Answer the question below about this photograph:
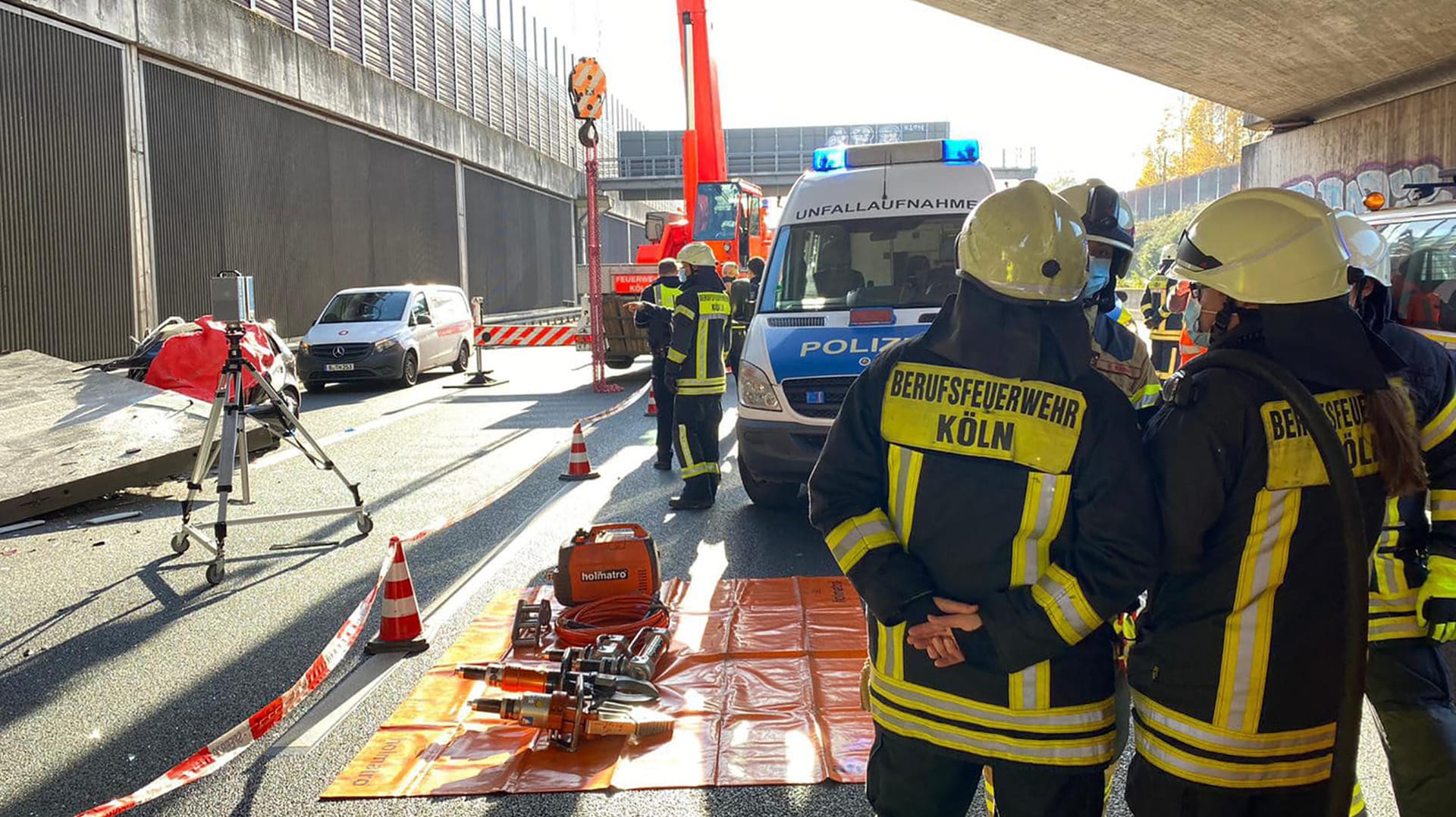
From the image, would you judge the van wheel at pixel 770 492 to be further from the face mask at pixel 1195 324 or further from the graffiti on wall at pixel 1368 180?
the graffiti on wall at pixel 1368 180

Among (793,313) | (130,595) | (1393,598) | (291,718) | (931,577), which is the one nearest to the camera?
(931,577)

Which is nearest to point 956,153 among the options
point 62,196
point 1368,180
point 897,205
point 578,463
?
point 897,205

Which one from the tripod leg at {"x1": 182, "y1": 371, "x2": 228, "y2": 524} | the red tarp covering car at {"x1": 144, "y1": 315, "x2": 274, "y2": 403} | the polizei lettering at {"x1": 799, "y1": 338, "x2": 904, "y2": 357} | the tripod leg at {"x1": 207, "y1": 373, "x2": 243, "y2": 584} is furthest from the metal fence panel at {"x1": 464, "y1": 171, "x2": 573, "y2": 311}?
the polizei lettering at {"x1": 799, "y1": 338, "x2": 904, "y2": 357}

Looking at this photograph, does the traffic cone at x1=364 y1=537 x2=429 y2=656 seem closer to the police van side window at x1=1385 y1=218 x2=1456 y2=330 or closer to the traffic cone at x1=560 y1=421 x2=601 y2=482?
the traffic cone at x1=560 y1=421 x2=601 y2=482

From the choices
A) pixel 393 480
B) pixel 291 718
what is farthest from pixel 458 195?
pixel 291 718

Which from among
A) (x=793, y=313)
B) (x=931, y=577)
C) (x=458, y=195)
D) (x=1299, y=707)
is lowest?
(x=1299, y=707)

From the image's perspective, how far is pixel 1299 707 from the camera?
2410 mm

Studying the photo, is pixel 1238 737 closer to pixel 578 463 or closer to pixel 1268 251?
pixel 1268 251

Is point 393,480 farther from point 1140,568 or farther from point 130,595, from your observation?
point 1140,568

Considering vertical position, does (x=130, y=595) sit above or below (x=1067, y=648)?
below

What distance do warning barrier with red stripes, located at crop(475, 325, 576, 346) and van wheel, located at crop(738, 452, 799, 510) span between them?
39.7ft

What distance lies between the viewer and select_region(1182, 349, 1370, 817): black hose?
2244mm

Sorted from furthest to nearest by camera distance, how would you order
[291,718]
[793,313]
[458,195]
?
[458,195]
[793,313]
[291,718]

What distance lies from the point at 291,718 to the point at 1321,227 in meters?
4.22
